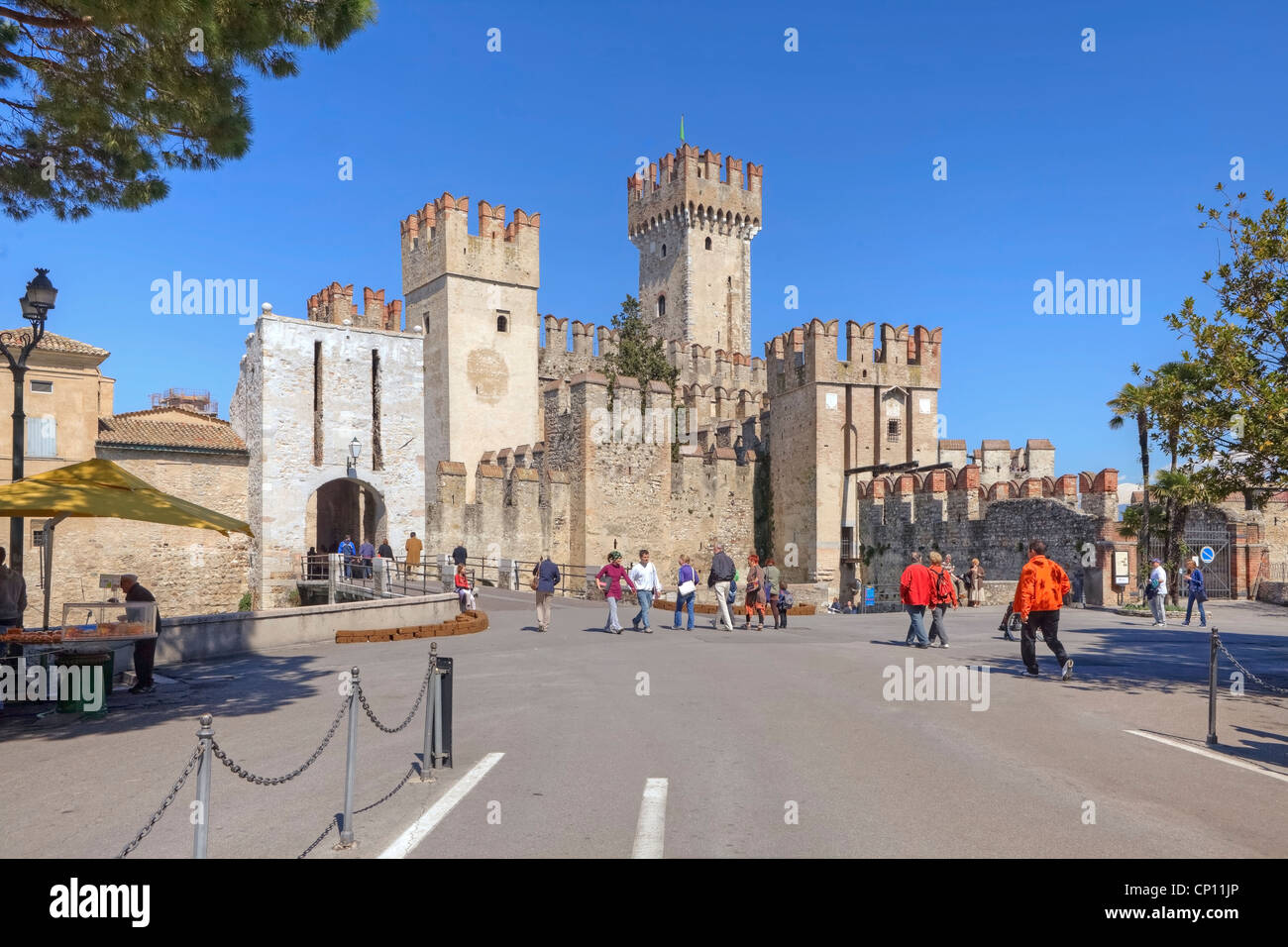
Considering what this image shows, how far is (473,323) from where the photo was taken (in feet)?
123

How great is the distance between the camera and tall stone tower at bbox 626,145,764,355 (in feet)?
207

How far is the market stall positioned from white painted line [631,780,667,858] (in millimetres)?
6148

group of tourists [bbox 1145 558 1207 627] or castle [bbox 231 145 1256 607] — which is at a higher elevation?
castle [bbox 231 145 1256 607]

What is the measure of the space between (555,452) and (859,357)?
12007 mm

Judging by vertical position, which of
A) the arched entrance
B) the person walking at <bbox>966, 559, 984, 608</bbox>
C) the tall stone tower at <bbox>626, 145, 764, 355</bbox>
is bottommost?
the person walking at <bbox>966, 559, 984, 608</bbox>

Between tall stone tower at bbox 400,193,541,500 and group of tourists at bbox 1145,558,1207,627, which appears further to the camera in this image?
tall stone tower at bbox 400,193,541,500

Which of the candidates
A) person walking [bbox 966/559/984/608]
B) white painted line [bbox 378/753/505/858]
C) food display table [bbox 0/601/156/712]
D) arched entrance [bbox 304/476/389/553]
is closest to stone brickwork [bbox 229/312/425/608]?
arched entrance [bbox 304/476/389/553]

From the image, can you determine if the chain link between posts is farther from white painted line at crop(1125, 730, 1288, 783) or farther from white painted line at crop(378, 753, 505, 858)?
white painted line at crop(1125, 730, 1288, 783)

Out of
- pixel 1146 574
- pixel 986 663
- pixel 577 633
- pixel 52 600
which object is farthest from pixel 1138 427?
pixel 52 600

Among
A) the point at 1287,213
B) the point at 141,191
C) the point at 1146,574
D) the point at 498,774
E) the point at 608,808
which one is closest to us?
the point at 608,808

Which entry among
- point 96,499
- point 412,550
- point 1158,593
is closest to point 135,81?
point 96,499

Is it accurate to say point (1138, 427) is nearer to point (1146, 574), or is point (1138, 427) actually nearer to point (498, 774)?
point (1146, 574)

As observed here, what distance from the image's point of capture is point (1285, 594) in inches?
1093

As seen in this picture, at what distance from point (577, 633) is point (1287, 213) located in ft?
44.8
